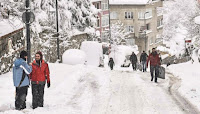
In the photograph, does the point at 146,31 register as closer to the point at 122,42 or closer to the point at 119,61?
the point at 122,42

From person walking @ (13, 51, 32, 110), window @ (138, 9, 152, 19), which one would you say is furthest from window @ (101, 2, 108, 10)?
person walking @ (13, 51, 32, 110)

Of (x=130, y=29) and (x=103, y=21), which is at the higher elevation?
(x=103, y=21)

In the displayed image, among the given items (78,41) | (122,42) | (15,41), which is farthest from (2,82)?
(122,42)

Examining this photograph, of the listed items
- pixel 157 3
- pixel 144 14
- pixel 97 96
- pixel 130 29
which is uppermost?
pixel 157 3

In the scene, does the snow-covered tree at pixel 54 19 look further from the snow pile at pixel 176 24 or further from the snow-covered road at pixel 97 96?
the snow pile at pixel 176 24

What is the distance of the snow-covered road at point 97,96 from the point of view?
10742 millimetres

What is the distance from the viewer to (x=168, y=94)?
44.3 feet

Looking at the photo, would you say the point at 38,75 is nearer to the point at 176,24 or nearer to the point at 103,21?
the point at 103,21

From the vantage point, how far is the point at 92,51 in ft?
114

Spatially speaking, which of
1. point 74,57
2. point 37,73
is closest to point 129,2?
point 74,57

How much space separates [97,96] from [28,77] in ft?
12.0

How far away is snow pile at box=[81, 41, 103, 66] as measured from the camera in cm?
3450

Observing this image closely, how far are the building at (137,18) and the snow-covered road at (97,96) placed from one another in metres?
51.2

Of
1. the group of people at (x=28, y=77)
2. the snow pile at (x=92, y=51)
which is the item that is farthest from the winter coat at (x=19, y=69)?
the snow pile at (x=92, y=51)
